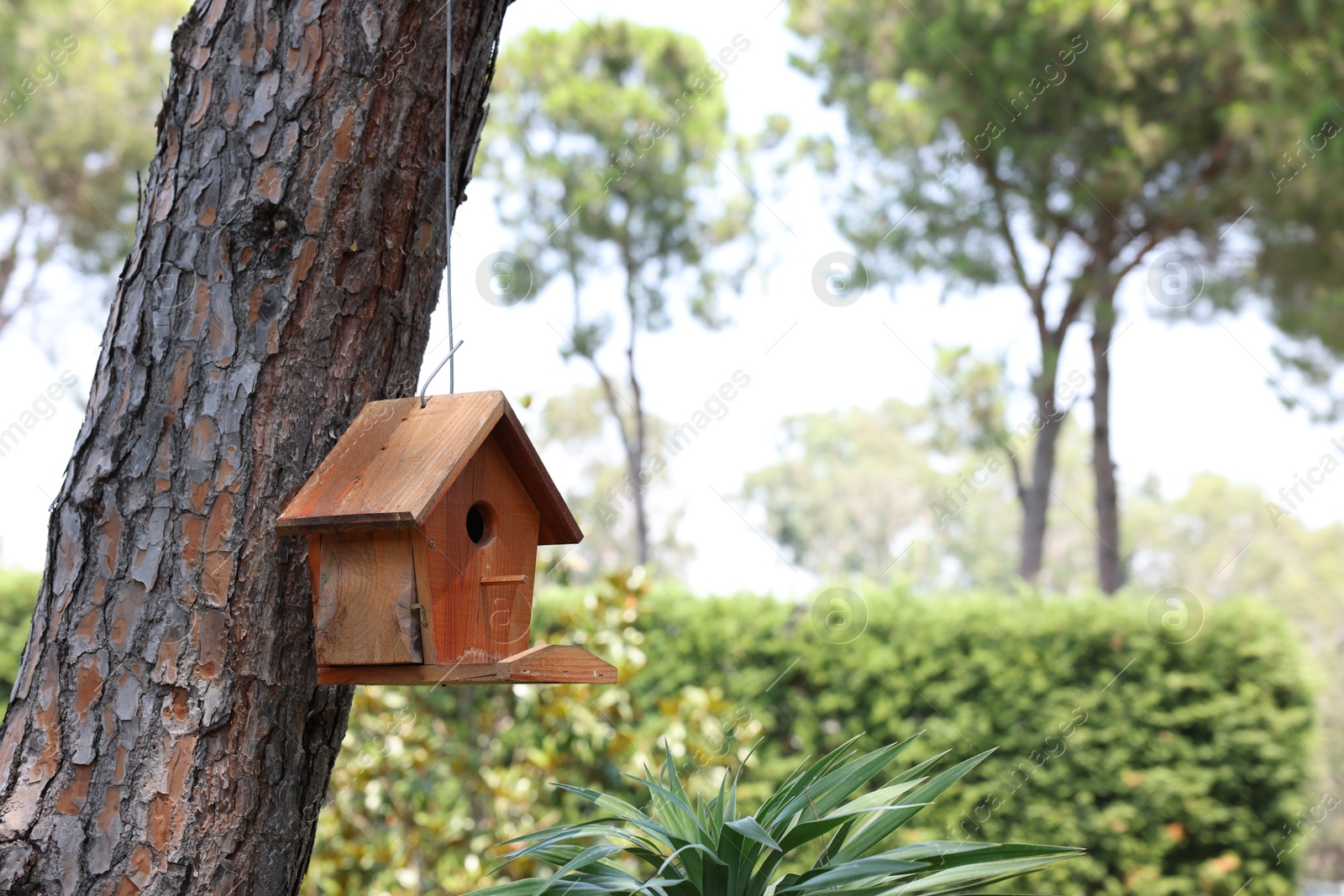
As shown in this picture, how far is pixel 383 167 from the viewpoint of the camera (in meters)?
1.44

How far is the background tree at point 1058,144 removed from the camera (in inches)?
338

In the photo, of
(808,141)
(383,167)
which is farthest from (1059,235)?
(383,167)

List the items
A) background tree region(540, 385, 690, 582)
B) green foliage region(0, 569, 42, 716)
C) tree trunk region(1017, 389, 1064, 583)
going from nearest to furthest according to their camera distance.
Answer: green foliage region(0, 569, 42, 716), tree trunk region(1017, 389, 1064, 583), background tree region(540, 385, 690, 582)

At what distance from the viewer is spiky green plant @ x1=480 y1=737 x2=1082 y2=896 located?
1.29 m

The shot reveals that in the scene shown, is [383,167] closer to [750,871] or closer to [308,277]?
[308,277]

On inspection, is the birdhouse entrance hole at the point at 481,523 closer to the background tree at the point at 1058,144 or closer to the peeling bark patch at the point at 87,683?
the peeling bark patch at the point at 87,683

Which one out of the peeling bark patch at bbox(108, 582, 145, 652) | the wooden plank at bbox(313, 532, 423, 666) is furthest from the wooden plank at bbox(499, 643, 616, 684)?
the peeling bark patch at bbox(108, 582, 145, 652)

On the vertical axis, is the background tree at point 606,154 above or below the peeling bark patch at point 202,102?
above

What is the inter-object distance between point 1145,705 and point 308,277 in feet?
15.9

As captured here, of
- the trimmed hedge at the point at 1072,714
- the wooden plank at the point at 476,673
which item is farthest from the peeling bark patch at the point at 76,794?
the trimmed hedge at the point at 1072,714

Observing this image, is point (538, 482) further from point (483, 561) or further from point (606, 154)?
point (606, 154)

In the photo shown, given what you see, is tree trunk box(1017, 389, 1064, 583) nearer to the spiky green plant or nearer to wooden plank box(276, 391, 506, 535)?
the spiky green plant

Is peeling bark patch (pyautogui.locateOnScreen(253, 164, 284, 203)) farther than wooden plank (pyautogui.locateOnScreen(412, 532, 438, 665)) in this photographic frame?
Yes

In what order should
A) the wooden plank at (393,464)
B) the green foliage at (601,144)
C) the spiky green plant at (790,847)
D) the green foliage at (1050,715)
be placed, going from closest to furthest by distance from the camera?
the wooden plank at (393,464), the spiky green plant at (790,847), the green foliage at (1050,715), the green foliage at (601,144)
